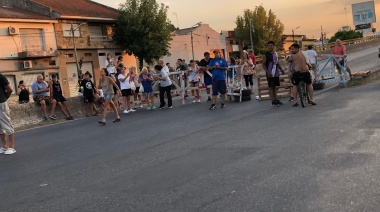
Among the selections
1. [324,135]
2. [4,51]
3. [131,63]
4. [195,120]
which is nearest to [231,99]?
[195,120]

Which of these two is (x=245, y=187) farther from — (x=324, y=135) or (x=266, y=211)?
(x=324, y=135)

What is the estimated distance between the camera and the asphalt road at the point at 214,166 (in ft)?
14.3

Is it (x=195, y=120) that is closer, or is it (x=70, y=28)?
(x=195, y=120)

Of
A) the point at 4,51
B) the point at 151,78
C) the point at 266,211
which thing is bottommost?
the point at 266,211

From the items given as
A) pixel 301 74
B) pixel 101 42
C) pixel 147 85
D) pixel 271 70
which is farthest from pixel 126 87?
pixel 101 42

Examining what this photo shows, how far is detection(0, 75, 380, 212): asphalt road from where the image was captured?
4.36 metres

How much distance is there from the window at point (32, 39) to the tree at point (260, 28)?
41809mm

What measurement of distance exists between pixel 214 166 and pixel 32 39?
119 feet

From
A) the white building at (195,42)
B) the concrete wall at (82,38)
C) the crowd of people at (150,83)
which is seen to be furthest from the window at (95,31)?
the crowd of people at (150,83)

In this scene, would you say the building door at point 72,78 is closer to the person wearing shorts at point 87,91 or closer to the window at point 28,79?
the window at point 28,79

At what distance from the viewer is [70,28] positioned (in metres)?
40.7

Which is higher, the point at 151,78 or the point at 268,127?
the point at 151,78

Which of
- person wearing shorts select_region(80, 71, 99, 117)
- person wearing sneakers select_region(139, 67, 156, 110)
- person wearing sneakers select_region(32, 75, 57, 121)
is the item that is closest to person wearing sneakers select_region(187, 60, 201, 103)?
person wearing sneakers select_region(139, 67, 156, 110)

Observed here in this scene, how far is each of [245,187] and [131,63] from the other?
44.2 m
